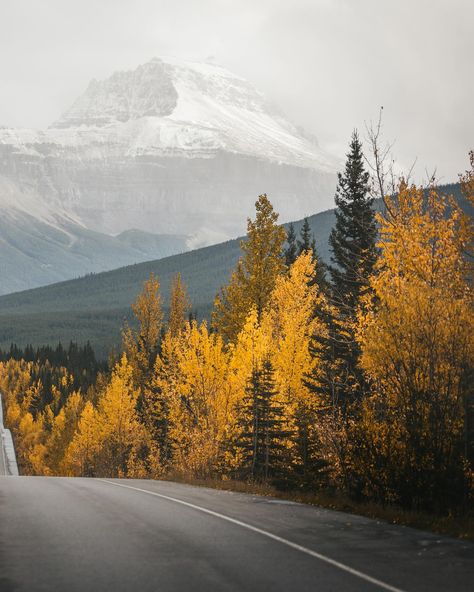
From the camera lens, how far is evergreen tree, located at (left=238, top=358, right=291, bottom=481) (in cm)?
2583

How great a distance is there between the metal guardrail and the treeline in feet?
126

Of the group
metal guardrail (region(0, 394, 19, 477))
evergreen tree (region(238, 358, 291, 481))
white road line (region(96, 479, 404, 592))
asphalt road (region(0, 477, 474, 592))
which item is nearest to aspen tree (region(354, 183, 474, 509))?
asphalt road (region(0, 477, 474, 592))

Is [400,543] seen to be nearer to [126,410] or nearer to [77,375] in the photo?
[126,410]

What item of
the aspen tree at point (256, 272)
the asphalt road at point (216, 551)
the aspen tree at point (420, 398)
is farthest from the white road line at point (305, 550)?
the aspen tree at point (256, 272)

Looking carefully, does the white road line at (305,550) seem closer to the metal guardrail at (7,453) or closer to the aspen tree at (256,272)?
the aspen tree at (256,272)

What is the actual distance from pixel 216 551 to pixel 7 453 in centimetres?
10437

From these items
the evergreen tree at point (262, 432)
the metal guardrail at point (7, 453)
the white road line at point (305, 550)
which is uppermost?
the evergreen tree at point (262, 432)

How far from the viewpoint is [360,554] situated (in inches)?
416

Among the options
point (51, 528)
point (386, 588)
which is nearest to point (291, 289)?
point (51, 528)

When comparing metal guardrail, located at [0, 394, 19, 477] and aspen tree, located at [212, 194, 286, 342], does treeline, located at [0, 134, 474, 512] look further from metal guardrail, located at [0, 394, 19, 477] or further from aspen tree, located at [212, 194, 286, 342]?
metal guardrail, located at [0, 394, 19, 477]

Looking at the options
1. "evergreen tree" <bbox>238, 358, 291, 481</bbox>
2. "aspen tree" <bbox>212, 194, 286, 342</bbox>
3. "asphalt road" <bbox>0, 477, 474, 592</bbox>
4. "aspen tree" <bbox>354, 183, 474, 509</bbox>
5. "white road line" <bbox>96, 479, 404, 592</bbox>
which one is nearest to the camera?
"asphalt road" <bbox>0, 477, 474, 592</bbox>

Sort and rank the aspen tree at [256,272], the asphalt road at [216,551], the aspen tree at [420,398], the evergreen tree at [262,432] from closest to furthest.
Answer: the asphalt road at [216,551], the aspen tree at [420,398], the evergreen tree at [262,432], the aspen tree at [256,272]

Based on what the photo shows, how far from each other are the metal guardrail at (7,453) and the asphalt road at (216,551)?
78.8m

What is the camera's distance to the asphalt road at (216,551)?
872 cm
